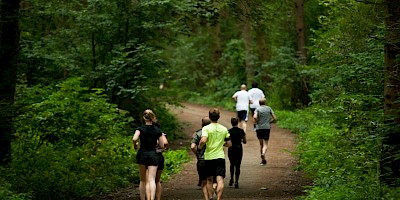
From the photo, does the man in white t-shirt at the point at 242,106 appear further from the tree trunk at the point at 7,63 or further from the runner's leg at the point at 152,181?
the runner's leg at the point at 152,181

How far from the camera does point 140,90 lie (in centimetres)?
2269

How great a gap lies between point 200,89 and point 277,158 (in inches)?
1246

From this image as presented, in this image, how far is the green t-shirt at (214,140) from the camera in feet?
40.4

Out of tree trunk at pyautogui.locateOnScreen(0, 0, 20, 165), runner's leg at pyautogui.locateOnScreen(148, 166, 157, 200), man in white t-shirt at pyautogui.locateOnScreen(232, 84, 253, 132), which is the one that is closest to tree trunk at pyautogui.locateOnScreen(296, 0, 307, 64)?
man in white t-shirt at pyautogui.locateOnScreen(232, 84, 253, 132)

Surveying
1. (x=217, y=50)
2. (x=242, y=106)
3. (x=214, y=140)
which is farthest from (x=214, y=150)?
(x=217, y=50)

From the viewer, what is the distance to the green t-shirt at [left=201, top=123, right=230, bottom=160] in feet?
40.4

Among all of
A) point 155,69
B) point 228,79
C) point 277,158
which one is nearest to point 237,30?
point 228,79

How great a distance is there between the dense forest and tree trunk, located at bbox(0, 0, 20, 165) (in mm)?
22

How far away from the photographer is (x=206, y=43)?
2055 inches

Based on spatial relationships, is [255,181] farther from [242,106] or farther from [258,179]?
[242,106]

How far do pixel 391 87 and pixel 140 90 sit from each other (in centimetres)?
1321

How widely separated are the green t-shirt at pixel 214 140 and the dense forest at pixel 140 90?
187 centimetres

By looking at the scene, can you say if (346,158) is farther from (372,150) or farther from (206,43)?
(206,43)

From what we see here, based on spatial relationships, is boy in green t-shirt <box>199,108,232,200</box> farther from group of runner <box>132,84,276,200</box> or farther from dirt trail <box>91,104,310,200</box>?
dirt trail <box>91,104,310,200</box>
